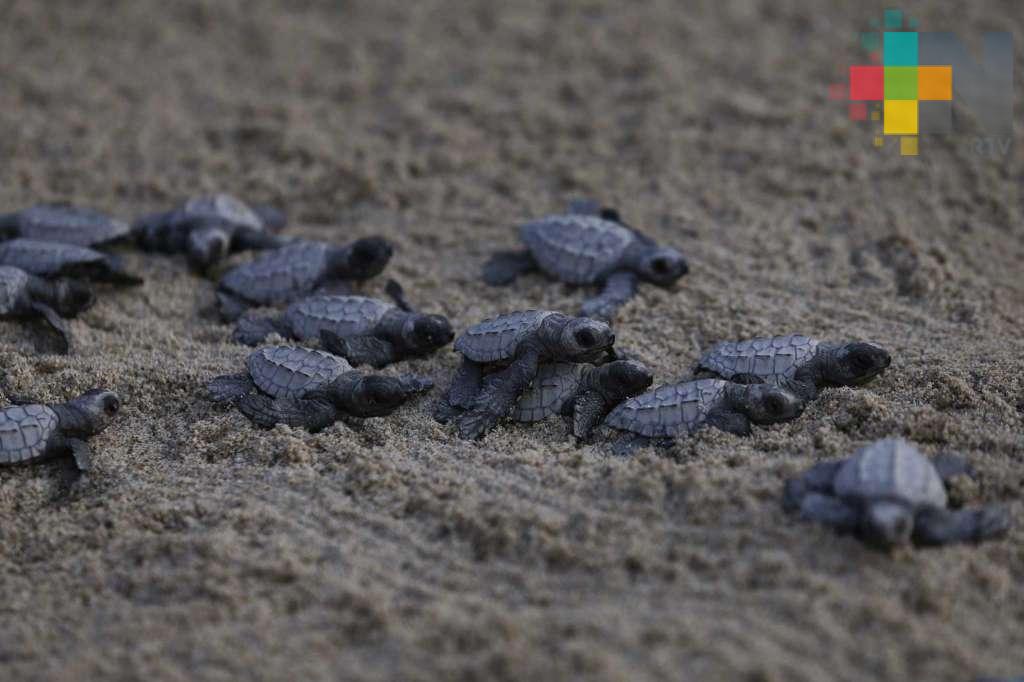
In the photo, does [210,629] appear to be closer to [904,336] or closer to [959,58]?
[904,336]

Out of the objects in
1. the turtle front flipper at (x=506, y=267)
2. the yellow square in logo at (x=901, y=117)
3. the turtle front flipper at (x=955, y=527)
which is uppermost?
the yellow square in logo at (x=901, y=117)

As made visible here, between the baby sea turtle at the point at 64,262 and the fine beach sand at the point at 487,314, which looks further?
the baby sea turtle at the point at 64,262

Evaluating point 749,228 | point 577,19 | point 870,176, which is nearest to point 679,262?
point 749,228

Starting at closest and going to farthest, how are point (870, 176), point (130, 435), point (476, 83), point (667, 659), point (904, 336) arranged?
point (667, 659), point (130, 435), point (904, 336), point (870, 176), point (476, 83)

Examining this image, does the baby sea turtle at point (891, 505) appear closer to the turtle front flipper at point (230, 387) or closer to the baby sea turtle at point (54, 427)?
the turtle front flipper at point (230, 387)

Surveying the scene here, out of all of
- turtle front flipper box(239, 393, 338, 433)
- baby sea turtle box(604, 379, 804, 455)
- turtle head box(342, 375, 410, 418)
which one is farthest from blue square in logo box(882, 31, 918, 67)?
turtle front flipper box(239, 393, 338, 433)

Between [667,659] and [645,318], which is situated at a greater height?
[645,318]

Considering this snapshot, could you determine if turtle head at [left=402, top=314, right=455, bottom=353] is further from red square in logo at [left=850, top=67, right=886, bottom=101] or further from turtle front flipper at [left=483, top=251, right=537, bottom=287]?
red square in logo at [left=850, top=67, right=886, bottom=101]

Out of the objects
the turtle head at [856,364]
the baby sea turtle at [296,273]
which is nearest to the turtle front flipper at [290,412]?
the baby sea turtle at [296,273]
